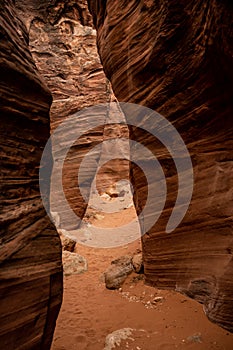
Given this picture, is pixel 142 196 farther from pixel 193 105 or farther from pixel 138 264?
pixel 193 105

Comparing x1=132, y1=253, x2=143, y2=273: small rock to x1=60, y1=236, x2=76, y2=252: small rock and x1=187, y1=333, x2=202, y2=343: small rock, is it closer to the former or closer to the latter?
x1=187, y1=333, x2=202, y2=343: small rock

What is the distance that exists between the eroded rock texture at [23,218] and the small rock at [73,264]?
5579 mm

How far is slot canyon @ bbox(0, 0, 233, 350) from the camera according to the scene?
3.29 m

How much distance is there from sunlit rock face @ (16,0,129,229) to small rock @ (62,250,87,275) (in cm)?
374

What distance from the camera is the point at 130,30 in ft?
18.2

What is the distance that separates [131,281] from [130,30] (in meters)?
5.61

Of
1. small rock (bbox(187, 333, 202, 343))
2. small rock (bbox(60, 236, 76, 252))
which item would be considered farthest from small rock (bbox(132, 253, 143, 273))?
small rock (bbox(60, 236, 76, 252))

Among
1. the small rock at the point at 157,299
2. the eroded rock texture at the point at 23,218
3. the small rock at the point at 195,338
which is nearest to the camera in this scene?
the eroded rock texture at the point at 23,218

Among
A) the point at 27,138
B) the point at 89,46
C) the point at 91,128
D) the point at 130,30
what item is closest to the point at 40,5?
the point at 89,46

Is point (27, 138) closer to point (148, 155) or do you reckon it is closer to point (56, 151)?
point (148, 155)

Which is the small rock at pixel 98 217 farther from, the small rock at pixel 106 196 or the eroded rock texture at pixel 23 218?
the eroded rock texture at pixel 23 218

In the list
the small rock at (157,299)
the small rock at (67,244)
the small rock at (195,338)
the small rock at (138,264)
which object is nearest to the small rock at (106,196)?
the small rock at (67,244)

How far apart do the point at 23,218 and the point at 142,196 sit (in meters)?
3.56

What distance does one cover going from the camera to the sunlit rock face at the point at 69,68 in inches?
535
